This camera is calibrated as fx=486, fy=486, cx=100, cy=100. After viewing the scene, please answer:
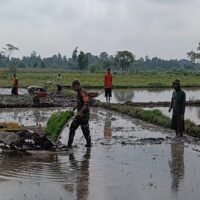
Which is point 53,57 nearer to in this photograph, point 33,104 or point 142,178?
point 33,104

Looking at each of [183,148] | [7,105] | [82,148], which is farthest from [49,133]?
[7,105]

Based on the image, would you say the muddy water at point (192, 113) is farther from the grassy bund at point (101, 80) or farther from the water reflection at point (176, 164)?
the grassy bund at point (101, 80)

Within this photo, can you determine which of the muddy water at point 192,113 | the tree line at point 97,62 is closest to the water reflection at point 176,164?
the muddy water at point 192,113

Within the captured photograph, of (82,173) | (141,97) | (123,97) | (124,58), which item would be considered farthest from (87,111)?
(124,58)

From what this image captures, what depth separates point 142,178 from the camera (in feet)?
28.3

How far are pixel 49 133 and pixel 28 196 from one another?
467 centimetres

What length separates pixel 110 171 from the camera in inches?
361

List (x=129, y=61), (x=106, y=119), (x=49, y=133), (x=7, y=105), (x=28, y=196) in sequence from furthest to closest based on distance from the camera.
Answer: (x=129, y=61)
(x=7, y=105)
(x=106, y=119)
(x=49, y=133)
(x=28, y=196)

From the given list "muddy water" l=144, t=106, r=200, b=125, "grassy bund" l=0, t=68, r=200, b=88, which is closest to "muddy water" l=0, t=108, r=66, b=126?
"muddy water" l=144, t=106, r=200, b=125

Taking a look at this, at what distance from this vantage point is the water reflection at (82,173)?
7.50 meters

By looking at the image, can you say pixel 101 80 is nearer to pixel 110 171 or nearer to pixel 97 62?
pixel 110 171

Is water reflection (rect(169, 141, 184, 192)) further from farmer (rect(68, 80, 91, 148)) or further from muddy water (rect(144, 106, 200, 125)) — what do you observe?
muddy water (rect(144, 106, 200, 125))

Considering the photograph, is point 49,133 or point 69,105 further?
point 69,105

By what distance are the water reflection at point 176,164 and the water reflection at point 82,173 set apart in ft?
4.77
